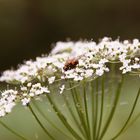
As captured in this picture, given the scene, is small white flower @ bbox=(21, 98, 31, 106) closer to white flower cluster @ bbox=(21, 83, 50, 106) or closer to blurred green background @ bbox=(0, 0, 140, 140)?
white flower cluster @ bbox=(21, 83, 50, 106)

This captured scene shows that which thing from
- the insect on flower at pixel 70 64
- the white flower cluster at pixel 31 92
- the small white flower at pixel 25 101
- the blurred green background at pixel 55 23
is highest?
the blurred green background at pixel 55 23

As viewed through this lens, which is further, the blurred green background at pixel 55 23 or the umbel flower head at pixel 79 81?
the blurred green background at pixel 55 23

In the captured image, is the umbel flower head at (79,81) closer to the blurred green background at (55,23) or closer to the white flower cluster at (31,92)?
the white flower cluster at (31,92)

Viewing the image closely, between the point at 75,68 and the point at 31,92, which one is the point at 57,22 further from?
the point at 31,92

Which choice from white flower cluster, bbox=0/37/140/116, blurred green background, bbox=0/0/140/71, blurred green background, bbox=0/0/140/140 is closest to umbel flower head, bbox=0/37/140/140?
white flower cluster, bbox=0/37/140/116

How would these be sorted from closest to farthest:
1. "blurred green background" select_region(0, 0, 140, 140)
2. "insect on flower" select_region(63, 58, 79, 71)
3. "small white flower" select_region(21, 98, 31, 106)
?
"small white flower" select_region(21, 98, 31, 106), "insect on flower" select_region(63, 58, 79, 71), "blurred green background" select_region(0, 0, 140, 140)

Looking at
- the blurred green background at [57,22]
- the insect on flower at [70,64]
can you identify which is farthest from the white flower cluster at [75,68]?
the blurred green background at [57,22]

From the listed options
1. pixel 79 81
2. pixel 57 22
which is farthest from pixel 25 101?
pixel 57 22
